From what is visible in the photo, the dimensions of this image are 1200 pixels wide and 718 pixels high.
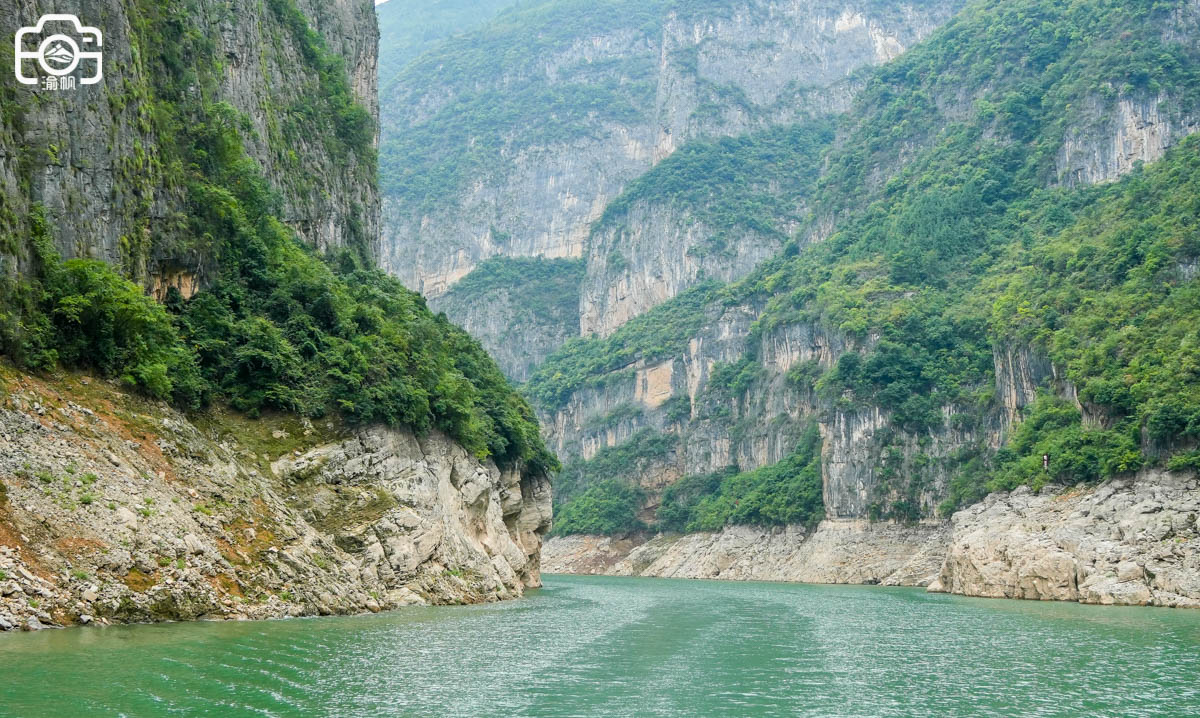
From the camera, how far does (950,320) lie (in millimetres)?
119250

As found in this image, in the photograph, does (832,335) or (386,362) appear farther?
(832,335)

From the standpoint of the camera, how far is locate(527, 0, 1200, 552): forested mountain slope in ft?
282

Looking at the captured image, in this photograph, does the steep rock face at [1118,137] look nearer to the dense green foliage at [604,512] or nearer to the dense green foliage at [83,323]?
the dense green foliage at [604,512]

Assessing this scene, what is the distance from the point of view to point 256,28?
63.0 metres

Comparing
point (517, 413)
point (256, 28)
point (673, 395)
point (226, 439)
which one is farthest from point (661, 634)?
point (673, 395)

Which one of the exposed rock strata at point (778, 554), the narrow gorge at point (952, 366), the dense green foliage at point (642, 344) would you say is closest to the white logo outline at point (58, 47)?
the narrow gorge at point (952, 366)

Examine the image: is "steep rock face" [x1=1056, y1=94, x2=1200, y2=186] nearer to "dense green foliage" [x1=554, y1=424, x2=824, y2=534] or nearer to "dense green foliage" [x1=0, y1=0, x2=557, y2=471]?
"dense green foliage" [x1=554, y1=424, x2=824, y2=534]

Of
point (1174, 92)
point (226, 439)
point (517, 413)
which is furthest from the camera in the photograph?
point (1174, 92)

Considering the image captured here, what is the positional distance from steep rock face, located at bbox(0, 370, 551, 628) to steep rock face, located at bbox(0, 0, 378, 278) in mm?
6275

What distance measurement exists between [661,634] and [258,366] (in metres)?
19.3

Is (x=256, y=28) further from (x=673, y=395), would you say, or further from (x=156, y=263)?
(x=673, y=395)

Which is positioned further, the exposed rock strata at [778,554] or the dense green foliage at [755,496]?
the dense green foliage at [755,496]

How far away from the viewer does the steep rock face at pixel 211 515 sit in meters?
31.1

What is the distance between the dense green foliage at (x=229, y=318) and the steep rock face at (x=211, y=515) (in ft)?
4.05
